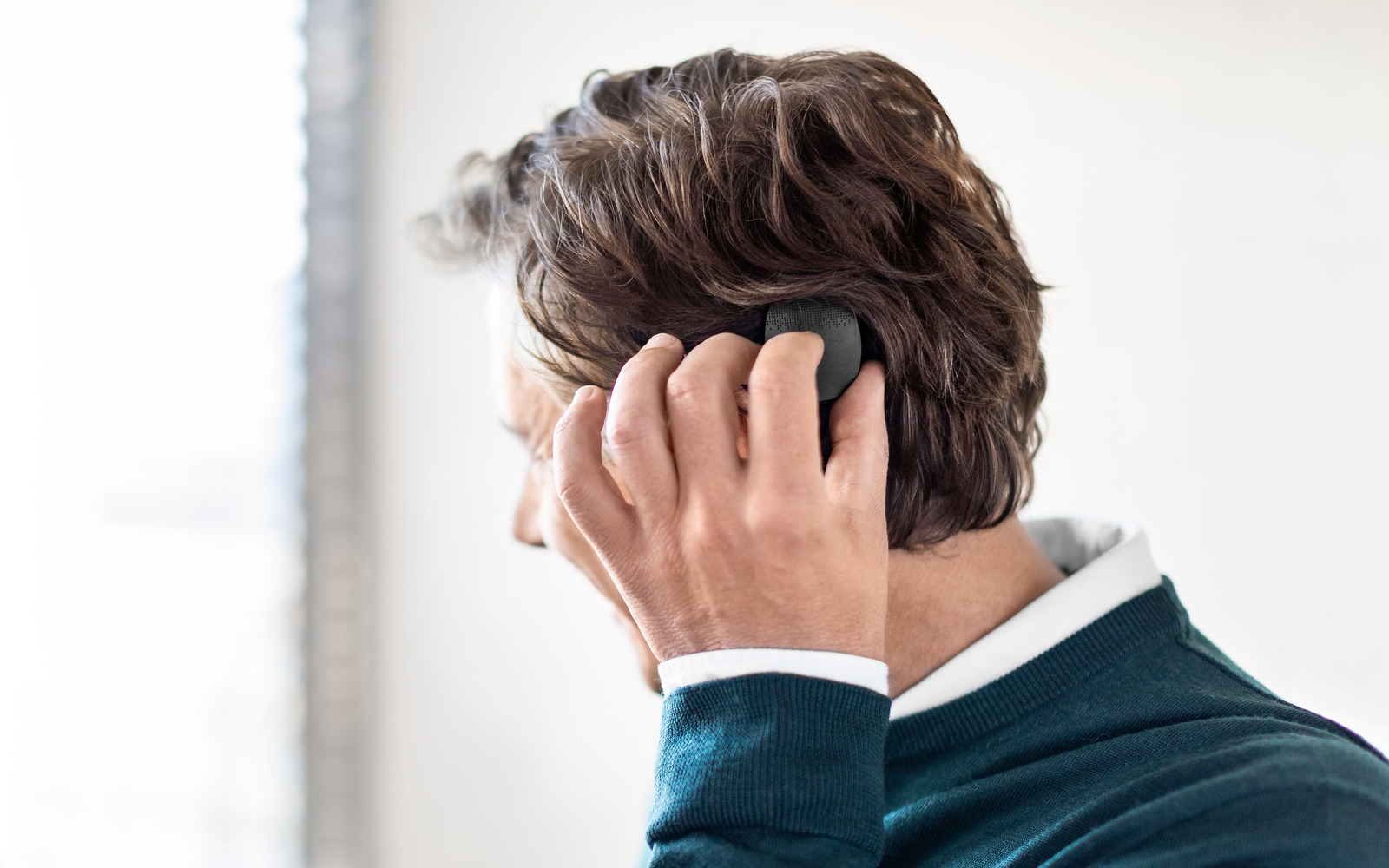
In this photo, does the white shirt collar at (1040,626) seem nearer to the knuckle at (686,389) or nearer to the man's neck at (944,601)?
the man's neck at (944,601)

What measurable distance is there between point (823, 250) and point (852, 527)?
0.24 meters

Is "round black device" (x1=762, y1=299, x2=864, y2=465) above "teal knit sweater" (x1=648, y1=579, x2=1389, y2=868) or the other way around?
above

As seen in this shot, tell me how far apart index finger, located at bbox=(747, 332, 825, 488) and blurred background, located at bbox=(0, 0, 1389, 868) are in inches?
37.0

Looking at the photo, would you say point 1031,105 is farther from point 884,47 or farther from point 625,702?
point 625,702

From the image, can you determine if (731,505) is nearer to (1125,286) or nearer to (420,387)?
(1125,286)

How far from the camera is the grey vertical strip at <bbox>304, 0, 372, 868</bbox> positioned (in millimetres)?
1615

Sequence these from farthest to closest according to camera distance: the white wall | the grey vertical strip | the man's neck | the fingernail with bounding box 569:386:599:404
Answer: the grey vertical strip → the white wall → the man's neck → the fingernail with bounding box 569:386:599:404

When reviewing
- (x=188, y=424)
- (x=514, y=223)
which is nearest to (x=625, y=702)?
(x=188, y=424)

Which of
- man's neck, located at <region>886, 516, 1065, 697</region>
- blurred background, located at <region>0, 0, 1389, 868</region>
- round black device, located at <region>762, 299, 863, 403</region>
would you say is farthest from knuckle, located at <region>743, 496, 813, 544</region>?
blurred background, located at <region>0, 0, 1389, 868</region>

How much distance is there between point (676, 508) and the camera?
644mm

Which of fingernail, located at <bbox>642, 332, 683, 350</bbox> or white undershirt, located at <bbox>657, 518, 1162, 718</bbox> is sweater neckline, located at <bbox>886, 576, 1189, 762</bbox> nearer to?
white undershirt, located at <bbox>657, 518, 1162, 718</bbox>

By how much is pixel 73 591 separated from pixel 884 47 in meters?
1.54

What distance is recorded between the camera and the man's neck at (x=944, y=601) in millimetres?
840

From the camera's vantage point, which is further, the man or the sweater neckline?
the sweater neckline
